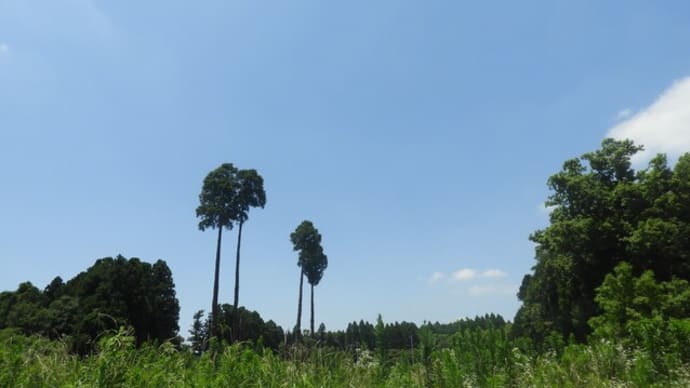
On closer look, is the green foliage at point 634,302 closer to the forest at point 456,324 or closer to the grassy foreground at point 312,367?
the forest at point 456,324

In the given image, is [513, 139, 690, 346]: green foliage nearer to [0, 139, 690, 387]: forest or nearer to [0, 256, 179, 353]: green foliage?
[0, 139, 690, 387]: forest

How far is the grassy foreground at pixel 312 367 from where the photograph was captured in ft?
14.0

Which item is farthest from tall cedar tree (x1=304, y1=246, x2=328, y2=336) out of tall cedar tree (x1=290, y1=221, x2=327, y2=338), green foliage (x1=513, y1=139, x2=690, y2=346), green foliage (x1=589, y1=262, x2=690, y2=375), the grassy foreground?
the grassy foreground

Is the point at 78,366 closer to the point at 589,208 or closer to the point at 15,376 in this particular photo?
the point at 15,376

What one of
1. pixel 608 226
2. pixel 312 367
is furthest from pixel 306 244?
pixel 312 367

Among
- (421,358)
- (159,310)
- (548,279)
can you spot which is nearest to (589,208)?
(548,279)

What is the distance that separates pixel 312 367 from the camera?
6.12 meters

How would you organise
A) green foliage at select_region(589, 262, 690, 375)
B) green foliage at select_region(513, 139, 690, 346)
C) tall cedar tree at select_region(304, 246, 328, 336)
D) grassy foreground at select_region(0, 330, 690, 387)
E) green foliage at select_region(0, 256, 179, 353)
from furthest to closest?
tall cedar tree at select_region(304, 246, 328, 336), green foliage at select_region(0, 256, 179, 353), green foliage at select_region(513, 139, 690, 346), green foliage at select_region(589, 262, 690, 375), grassy foreground at select_region(0, 330, 690, 387)

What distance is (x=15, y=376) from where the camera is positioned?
158 inches

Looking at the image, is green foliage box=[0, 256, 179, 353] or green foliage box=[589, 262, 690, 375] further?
green foliage box=[0, 256, 179, 353]

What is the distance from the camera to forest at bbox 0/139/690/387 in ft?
17.1

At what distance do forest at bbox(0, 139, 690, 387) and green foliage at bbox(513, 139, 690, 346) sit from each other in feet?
0.21

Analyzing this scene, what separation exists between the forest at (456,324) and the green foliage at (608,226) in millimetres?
63

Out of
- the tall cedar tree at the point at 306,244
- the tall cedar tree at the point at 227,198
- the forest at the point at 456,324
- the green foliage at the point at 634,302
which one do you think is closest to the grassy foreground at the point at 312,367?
the forest at the point at 456,324
